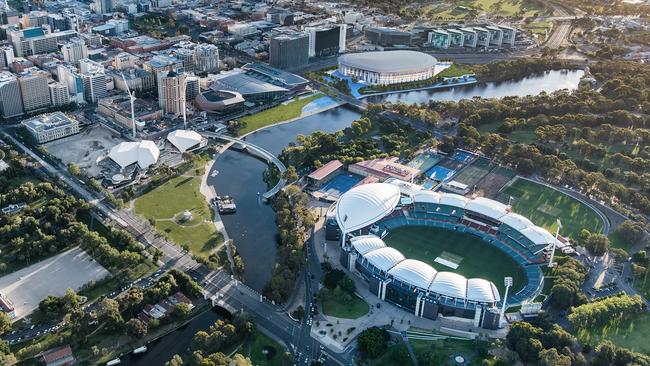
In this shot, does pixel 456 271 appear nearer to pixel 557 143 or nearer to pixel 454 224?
pixel 454 224

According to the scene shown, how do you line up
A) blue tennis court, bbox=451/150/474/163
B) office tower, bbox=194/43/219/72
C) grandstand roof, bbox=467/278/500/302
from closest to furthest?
grandstand roof, bbox=467/278/500/302 < blue tennis court, bbox=451/150/474/163 < office tower, bbox=194/43/219/72

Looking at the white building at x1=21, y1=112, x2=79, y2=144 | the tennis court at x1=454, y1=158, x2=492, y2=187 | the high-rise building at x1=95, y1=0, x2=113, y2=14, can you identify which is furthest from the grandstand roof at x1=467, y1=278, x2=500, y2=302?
A: the high-rise building at x1=95, y1=0, x2=113, y2=14

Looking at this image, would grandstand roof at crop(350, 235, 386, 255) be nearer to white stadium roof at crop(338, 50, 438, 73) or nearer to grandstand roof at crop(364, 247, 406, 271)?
grandstand roof at crop(364, 247, 406, 271)

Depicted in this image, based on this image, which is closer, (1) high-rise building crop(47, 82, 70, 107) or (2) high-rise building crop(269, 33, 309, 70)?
(1) high-rise building crop(47, 82, 70, 107)

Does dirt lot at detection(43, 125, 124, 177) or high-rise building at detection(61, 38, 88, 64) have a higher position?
high-rise building at detection(61, 38, 88, 64)

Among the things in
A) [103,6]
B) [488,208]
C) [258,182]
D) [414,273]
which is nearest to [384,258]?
[414,273]
